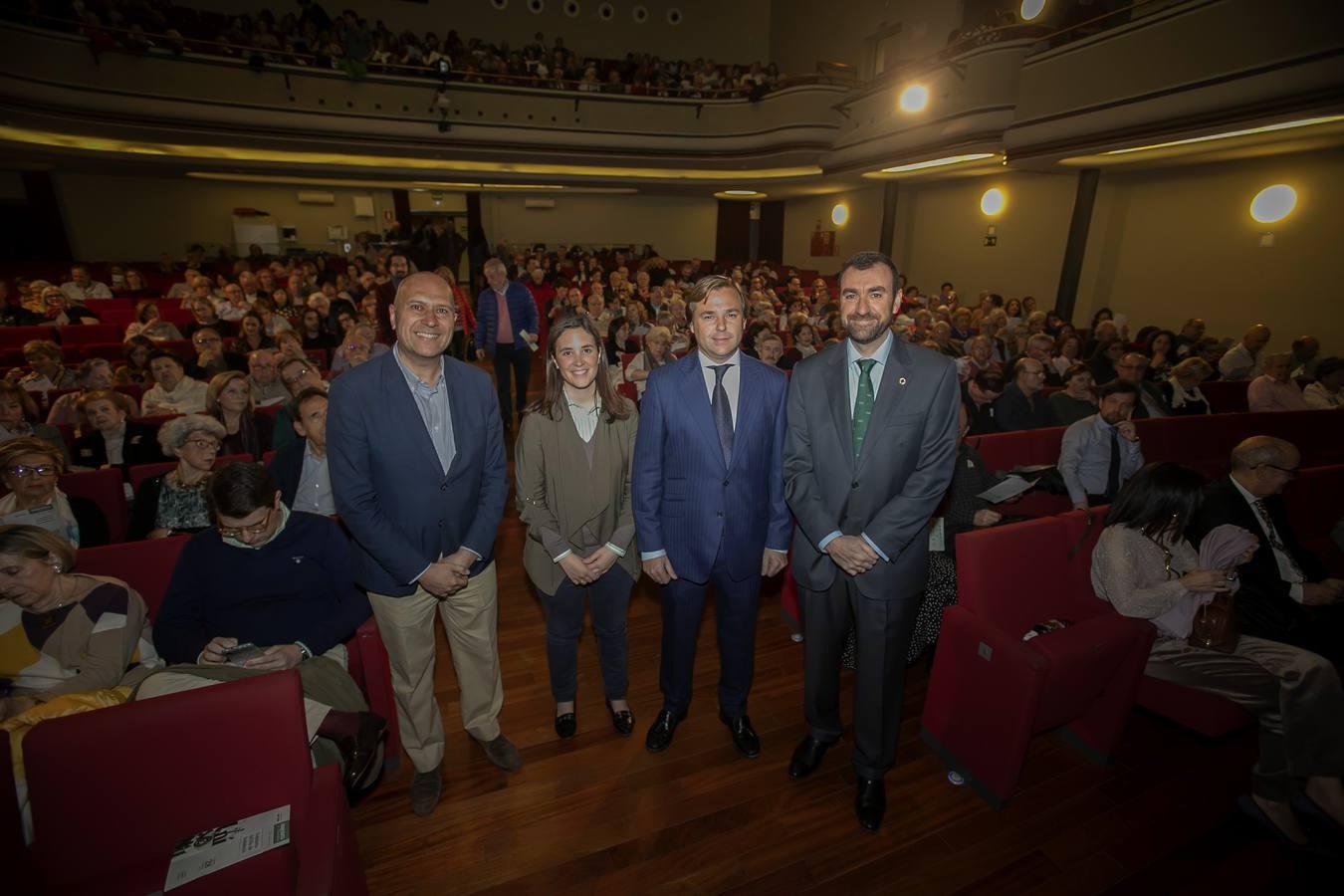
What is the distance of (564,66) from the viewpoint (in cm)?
1566

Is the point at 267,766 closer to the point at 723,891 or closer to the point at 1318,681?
the point at 723,891

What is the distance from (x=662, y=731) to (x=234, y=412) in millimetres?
3061

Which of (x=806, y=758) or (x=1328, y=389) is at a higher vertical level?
(x=1328, y=389)

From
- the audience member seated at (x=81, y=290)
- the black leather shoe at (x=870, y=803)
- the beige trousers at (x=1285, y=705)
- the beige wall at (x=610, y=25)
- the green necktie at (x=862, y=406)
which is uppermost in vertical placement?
the beige wall at (x=610, y=25)

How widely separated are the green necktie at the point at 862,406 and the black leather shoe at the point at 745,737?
125cm

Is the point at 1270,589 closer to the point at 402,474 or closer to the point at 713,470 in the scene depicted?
the point at 713,470

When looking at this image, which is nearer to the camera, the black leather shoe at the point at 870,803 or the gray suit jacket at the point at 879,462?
the gray suit jacket at the point at 879,462

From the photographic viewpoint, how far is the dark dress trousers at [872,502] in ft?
6.17

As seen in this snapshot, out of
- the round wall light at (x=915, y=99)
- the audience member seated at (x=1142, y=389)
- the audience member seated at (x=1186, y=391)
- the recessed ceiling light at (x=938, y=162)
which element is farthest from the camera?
the recessed ceiling light at (x=938, y=162)

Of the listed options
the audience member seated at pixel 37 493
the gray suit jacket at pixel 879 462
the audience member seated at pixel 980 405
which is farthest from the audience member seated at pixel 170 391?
the audience member seated at pixel 980 405

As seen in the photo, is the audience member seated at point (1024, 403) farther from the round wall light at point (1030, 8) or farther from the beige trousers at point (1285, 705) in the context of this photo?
the round wall light at point (1030, 8)

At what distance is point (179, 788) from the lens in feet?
4.57

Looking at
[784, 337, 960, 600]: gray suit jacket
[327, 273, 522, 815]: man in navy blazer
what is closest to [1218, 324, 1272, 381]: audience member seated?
[784, 337, 960, 600]: gray suit jacket

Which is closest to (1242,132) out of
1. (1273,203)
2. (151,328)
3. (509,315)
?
(1273,203)
